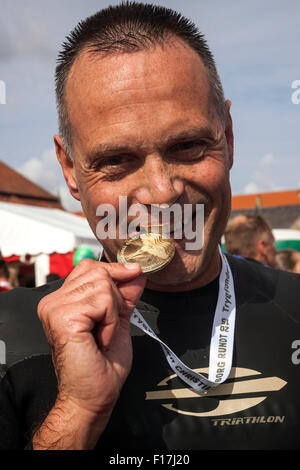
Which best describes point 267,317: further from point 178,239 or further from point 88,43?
point 88,43

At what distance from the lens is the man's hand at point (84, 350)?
1.30 meters

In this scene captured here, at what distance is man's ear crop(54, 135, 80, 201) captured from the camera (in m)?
2.03

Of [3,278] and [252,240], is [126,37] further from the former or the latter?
[3,278]

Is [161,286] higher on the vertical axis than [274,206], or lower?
lower

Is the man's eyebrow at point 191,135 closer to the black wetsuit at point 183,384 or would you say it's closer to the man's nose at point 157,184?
the man's nose at point 157,184

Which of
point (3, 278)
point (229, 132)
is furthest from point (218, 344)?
point (3, 278)

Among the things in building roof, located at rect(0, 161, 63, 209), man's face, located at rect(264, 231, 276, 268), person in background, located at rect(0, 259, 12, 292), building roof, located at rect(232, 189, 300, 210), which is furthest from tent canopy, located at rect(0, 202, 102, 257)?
building roof, located at rect(232, 189, 300, 210)

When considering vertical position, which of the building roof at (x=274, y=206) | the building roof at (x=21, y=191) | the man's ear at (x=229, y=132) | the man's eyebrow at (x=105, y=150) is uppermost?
the building roof at (x=21, y=191)

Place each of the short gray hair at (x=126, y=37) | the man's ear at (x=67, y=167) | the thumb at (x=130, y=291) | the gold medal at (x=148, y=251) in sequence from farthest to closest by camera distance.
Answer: the man's ear at (x=67, y=167)
the short gray hair at (x=126, y=37)
the gold medal at (x=148, y=251)
the thumb at (x=130, y=291)

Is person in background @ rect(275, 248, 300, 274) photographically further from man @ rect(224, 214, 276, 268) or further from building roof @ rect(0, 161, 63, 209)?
building roof @ rect(0, 161, 63, 209)

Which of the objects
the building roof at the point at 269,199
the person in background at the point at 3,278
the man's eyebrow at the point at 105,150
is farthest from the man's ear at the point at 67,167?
the building roof at the point at 269,199

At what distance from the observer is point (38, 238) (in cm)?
1039

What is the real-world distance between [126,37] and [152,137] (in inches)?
18.0

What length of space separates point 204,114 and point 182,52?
0.28 metres
